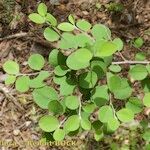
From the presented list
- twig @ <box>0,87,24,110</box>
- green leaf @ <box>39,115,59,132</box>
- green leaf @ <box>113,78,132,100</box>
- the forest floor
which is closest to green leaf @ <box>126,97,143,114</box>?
green leaf @ <box>113,78,132,100</box>

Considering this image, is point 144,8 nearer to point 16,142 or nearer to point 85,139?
point 85,139

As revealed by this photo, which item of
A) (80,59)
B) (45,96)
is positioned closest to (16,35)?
(45,96)

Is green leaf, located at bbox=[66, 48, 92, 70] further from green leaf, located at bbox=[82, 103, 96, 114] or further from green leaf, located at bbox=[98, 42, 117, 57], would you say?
green leaf, located at bbox=[82, 103, 96, 114]

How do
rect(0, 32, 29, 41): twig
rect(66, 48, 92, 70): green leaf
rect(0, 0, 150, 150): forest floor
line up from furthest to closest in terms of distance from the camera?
1. rect(0, 32, 29, 41): twig
2. rect(0, 0, 150, 150): forest floor
3. rect(66, 48, 92, 70): green leaf

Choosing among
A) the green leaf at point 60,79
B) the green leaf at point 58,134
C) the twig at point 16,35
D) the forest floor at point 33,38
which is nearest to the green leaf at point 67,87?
the green leaf at point 60,79

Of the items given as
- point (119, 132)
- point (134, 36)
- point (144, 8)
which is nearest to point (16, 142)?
point (119, 132)

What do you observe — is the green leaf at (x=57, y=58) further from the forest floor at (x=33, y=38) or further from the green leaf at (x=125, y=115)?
the forest floor at (x=33, y=38)
